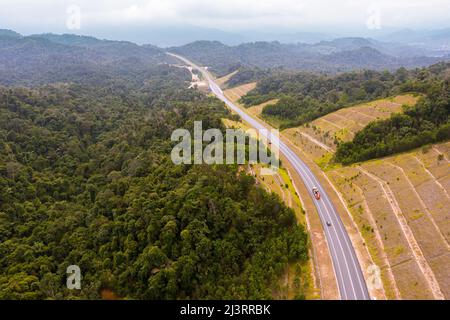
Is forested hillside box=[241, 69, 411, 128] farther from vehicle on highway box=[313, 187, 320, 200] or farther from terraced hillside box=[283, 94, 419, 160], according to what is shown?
vehicle on highway box=[313, 187, 320, 200]

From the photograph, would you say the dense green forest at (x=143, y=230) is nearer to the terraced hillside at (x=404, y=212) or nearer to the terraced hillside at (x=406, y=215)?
the terraced hillside at (x=404, y=212)

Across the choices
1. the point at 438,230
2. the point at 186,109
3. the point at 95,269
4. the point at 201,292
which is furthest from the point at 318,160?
the point at 95,269

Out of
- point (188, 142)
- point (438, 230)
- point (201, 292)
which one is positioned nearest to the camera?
point (201, 292)

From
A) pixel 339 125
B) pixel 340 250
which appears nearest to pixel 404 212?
pixel 340 250

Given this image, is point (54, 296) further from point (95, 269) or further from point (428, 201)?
point (428, 201)

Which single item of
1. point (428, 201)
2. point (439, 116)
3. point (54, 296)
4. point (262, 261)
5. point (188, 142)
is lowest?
point (54, 296)

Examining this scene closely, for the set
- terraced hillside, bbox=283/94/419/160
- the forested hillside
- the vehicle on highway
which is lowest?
the vehicle on highway

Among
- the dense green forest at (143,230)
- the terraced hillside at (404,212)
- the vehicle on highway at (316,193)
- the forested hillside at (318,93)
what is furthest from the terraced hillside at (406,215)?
the forested hillside at (318,93)

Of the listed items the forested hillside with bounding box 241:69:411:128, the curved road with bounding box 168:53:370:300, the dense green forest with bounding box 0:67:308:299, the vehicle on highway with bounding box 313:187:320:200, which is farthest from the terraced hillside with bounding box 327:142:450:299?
the forested hillside with bounding box 241:69:411:128

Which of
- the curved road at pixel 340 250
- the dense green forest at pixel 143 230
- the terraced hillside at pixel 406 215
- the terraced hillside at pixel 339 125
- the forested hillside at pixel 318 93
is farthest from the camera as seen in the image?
the forested hillside at pixel 318 93
